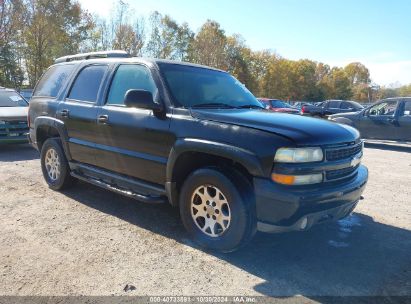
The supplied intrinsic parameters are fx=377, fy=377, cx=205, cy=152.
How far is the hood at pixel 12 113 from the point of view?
9.16 meters

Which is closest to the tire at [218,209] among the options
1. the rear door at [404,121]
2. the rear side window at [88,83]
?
the rear side window at [88,83]

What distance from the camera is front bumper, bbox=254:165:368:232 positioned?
10.2 feet

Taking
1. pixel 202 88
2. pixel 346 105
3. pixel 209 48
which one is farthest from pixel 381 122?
pixel 209 48

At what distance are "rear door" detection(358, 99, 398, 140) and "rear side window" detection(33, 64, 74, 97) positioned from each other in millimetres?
10580

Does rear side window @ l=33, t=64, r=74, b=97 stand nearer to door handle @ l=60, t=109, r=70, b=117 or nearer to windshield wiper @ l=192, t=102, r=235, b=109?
door handle @ l=60, t=109, r=70, b=117

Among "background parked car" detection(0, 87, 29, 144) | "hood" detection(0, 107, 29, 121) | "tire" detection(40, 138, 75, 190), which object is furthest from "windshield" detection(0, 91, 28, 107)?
"tire" detection(40, 138, 75, 190)

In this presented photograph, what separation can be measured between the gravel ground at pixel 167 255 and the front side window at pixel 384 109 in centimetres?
815

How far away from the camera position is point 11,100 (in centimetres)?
1054

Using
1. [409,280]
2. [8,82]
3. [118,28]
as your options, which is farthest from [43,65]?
[409,280]

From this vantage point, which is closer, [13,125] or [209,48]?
[13,125]

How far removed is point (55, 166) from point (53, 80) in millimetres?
1349

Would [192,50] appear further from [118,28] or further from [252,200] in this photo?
[252,200]

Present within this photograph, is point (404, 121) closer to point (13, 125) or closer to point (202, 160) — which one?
point (202, 160)

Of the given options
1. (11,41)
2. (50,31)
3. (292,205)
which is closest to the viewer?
(292,205)
